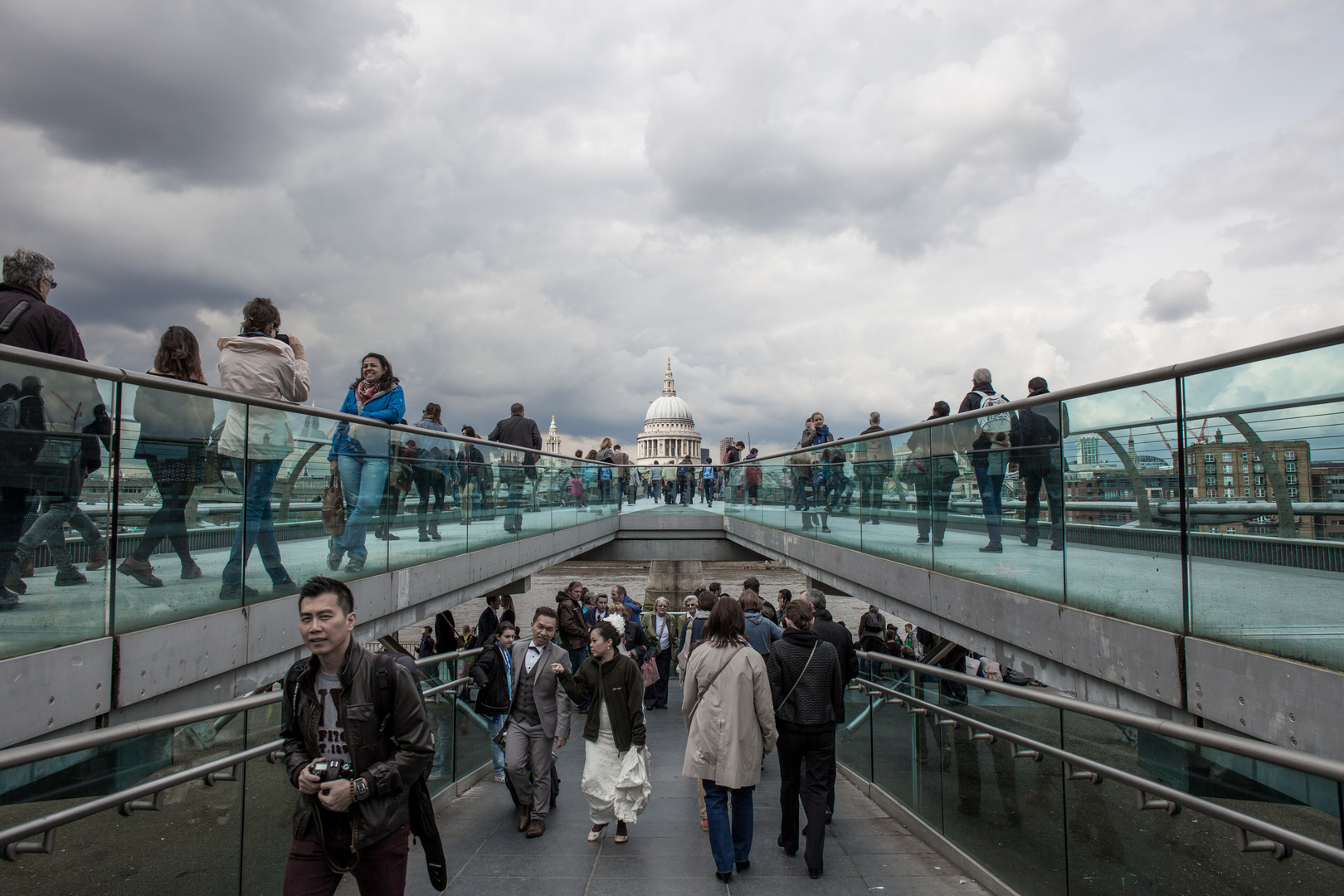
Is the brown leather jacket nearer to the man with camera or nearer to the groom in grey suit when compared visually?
the man with camera

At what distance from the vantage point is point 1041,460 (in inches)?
216

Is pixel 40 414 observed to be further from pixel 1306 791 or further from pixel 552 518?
pixel 552 518

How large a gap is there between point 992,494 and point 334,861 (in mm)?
4953

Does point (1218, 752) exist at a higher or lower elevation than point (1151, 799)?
higher

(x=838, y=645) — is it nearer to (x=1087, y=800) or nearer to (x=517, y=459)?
(x=1087, y=800)

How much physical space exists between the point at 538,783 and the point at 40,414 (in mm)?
4211

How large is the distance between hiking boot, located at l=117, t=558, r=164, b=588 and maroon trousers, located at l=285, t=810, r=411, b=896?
1.88 meters

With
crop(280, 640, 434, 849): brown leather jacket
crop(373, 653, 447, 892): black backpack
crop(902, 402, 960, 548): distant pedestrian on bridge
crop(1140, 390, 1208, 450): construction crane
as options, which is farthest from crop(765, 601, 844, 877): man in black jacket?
crop(280, 640, 434, 849): brown leather jacket

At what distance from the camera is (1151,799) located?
11.4ft

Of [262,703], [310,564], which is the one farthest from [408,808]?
[310,564]

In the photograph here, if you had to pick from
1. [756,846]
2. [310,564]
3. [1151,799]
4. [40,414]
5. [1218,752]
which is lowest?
[756,846]

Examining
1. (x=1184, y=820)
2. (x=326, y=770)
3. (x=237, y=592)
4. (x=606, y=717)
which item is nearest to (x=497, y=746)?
(x=606, y=717)

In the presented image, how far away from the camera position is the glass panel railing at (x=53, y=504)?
346 cm

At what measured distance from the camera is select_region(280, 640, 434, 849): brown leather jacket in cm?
305
